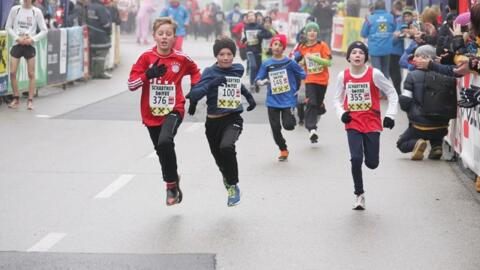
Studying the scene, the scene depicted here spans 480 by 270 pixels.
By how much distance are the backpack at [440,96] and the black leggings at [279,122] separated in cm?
158

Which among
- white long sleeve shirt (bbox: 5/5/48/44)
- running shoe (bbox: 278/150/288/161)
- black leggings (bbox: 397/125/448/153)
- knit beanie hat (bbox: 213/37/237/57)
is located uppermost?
white long sleeve shirt (bbox: 5/5/48/44)

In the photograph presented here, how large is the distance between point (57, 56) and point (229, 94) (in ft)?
43.0

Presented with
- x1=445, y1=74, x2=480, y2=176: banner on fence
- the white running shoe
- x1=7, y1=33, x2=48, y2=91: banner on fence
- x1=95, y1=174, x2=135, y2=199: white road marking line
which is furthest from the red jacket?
x1=7, y1=33, x2=48, y2=91: banner on fence

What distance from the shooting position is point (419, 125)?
13539 millimetres

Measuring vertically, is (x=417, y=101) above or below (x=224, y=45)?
below

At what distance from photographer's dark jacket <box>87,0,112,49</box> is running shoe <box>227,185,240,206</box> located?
1596 centimetres

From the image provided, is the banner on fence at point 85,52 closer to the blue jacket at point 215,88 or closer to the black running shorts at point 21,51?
the black running shorts at point 21,51

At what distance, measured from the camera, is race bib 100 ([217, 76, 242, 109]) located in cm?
993

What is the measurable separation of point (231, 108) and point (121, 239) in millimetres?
1925

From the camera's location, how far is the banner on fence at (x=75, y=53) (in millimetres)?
23516

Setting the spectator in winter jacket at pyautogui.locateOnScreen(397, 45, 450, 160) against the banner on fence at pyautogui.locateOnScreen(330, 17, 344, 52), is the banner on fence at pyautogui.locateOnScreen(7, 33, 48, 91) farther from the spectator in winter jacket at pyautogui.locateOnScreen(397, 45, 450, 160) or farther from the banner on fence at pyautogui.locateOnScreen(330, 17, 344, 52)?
the banner on fence at pyautogui.locateOnScreen(330, 17, 344, 52)

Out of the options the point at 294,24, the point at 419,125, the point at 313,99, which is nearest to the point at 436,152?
the point at 419,125

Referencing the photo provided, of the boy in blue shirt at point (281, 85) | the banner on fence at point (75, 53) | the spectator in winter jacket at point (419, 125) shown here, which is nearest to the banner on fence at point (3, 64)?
the banner on fence at point (75, 53)

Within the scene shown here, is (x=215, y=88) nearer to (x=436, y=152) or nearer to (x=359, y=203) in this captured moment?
(x=359, y=203)
